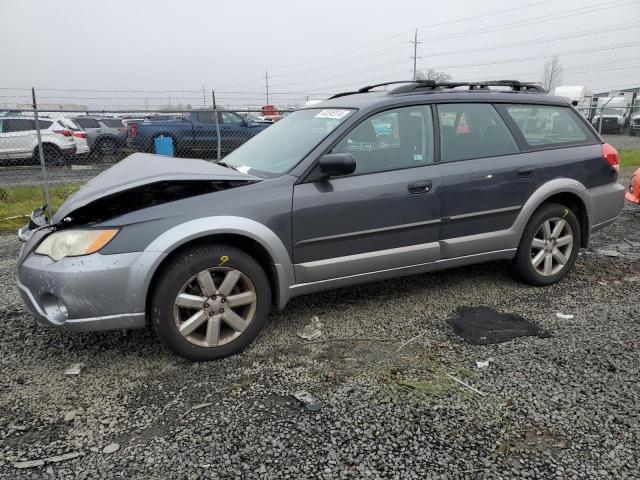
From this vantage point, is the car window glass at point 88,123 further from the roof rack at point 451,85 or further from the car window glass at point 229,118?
the roof rack at point 451,85

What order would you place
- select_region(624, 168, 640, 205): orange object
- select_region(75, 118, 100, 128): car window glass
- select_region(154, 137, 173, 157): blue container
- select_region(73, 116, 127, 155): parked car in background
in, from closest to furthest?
select_region(624, 168, 640, 205): orange object < select_region(154, 137, 173, 157): blue container < select_region(73, 116, 127, 155): parked car in background < select_region(75, 118, 100, 128): car window glass

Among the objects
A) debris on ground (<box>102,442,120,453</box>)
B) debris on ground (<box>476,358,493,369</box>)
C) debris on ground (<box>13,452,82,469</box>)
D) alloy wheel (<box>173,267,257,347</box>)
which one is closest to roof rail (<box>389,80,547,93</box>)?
alloy wheel (<box>173,267,257,347</box>)

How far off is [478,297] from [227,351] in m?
2.18

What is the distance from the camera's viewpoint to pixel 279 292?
3.37m

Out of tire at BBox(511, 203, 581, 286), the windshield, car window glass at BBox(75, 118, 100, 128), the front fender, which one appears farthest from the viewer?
car window glass at BBox(75, 118, 100, 128)

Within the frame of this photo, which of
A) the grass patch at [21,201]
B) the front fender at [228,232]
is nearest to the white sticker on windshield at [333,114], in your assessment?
the front fender at [228,232]

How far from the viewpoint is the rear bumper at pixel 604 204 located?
449 centimetres

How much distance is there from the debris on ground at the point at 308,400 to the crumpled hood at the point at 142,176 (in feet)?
4.59

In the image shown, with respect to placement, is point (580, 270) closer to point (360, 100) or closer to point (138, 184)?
point (360, 100)

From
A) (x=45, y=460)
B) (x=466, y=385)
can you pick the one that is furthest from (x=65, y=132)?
(x=466, y=385)

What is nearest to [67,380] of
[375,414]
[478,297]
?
[375,414]

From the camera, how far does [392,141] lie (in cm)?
377

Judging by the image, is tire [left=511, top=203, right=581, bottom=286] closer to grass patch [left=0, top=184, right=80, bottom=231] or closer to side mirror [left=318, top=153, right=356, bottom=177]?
side mirror [left=318, top=153, right=356, bottom=177]

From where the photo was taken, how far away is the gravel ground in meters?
2.28
